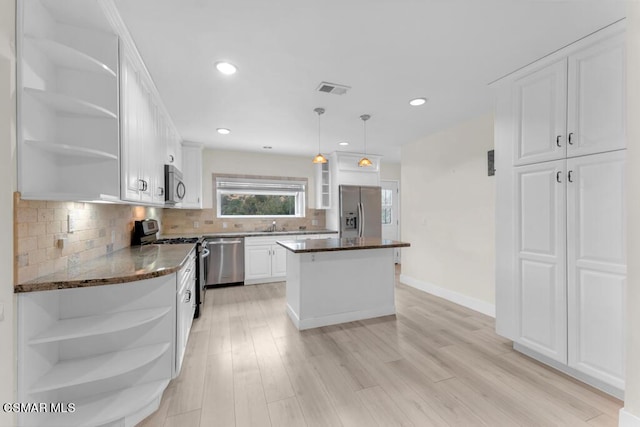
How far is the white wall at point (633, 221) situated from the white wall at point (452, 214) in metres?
1.74

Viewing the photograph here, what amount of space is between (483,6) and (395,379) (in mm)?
2547

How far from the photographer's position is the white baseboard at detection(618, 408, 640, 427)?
1.45 meters

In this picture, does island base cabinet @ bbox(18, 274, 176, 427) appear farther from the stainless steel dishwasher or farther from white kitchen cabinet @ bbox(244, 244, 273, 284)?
white kitchen cabinet @ bbox(244, 244, 273, 284)

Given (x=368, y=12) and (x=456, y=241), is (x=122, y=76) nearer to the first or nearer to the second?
(x=368, y=12)

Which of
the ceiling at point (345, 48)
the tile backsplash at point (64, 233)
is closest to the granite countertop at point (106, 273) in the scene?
the tile backsplash at point (64, 233)

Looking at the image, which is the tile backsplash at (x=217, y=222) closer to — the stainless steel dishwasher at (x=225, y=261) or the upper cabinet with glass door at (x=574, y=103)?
the stainless steel dishwasher at (x=225, y=261)

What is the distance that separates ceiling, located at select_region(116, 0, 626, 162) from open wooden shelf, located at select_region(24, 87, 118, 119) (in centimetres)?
61

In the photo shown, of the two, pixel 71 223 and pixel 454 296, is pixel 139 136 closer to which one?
pixel 71 223

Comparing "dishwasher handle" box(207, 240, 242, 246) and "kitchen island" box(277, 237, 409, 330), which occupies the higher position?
"dishwasher handle" box(207, 240, 242, 246)

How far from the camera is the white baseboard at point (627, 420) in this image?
56.9 inches

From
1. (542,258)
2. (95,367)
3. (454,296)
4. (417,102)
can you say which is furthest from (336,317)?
(417,102)

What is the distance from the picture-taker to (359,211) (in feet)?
17.4

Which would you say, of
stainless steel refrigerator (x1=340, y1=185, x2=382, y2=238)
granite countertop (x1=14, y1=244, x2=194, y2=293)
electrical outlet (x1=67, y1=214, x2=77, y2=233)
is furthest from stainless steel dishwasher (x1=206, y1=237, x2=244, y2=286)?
electrical outlet (x1=67, y1=214, x2=77, y2=233)

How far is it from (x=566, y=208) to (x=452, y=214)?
1782 mm
